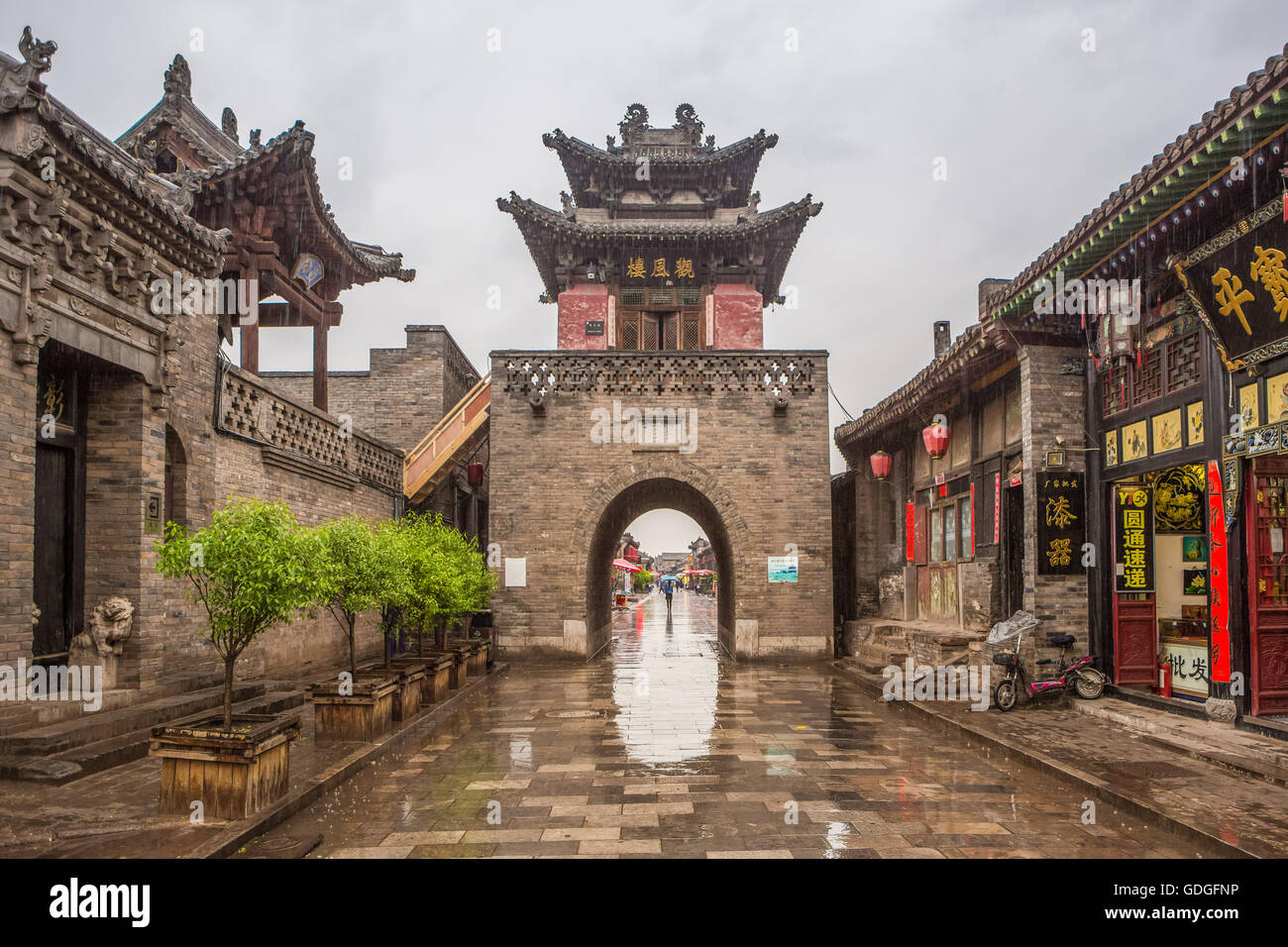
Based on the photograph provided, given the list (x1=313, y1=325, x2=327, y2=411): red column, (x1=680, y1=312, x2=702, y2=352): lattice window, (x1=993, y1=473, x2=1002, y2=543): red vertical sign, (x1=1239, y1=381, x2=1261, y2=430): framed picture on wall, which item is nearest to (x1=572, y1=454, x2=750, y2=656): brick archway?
(x1=680, y1=312, x2=702, y2=352): lattice window

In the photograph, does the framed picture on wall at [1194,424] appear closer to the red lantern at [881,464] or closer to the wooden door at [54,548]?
the red lantern at [881,464]

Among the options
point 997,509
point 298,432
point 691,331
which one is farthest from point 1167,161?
point 691,331

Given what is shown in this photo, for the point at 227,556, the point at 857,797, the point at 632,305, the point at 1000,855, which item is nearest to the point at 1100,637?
the point at 857,797

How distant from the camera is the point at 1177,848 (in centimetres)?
469

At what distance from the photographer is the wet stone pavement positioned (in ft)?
15.7

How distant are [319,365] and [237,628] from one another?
32.6 feet

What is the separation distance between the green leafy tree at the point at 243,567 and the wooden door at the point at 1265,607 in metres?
7.02

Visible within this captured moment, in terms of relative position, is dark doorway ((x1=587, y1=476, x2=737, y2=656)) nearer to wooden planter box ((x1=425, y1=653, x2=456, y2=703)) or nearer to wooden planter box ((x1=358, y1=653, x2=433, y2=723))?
wooden planter box ((x1=425, y1=653, x2=456, y2=703))

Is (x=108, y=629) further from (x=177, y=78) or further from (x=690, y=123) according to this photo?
(x=690, y=123)

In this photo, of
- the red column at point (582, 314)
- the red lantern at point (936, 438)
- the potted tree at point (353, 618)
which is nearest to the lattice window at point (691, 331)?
the red column at point (582, 314)

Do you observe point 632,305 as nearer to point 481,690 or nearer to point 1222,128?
point 481,690

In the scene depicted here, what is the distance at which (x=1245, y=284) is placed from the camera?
645 cm

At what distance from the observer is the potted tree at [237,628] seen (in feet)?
16.3

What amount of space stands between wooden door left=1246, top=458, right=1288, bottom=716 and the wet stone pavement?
2046mm
